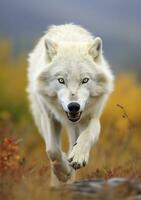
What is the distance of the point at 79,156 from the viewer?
24.5 ft

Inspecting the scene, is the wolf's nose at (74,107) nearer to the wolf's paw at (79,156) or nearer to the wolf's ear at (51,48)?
the wolf's paw at (79,156)

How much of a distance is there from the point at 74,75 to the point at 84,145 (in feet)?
2.53

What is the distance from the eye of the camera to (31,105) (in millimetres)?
9938

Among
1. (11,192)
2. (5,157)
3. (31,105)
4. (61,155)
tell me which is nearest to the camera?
(11,192)

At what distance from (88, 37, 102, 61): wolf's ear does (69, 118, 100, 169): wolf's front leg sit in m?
0.74

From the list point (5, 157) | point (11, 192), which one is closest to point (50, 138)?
point (5, 157)

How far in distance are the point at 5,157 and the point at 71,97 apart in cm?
144

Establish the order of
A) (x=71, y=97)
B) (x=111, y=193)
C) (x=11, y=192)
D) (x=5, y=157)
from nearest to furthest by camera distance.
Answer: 1. (x=111, y=193)
2. (x=11, y=192)
3. (x=5, y=157)
4. (x=71, y=97)

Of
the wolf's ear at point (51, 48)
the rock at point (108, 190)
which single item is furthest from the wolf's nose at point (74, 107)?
the rock at point (108, 190)

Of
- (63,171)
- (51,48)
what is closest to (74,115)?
(51,48)

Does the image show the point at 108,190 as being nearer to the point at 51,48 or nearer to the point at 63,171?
the point at 51,48

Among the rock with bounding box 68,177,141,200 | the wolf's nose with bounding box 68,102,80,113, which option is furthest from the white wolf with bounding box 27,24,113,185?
the rock with bounding box 68,177,141,200

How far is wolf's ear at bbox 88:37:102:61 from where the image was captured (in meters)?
8.33

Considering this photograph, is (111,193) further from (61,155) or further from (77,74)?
(61,155)
